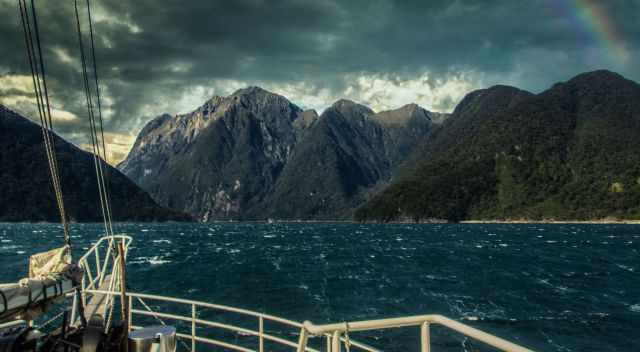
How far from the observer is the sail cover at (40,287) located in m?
5.54

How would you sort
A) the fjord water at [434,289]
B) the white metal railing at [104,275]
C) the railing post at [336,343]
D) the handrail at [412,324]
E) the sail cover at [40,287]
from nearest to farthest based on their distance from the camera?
the handrail at [412,324]
the railing post at [336,343]
the sail cover at [40,287]
the white metal railing at [104,275]
the fjord water at [434,289]

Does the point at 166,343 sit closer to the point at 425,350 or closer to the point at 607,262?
the point at 425,350

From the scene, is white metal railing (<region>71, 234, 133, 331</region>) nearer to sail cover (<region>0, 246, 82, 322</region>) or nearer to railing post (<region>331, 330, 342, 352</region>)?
sail cover (<region>0, 246, 82, 322</region>)

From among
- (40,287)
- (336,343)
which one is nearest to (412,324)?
(336,343)

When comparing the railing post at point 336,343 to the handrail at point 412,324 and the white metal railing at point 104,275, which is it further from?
the white metal railing at point 104,275

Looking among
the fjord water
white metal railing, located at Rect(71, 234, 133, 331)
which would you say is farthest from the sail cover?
the fjord water

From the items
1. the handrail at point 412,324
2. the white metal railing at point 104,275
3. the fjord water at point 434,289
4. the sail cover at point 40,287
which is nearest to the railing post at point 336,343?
the handrail at point 412,324

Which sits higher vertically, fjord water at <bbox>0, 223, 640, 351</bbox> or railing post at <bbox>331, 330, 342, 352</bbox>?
railing post at <bbox>331, 330, 342, 352</bbox>

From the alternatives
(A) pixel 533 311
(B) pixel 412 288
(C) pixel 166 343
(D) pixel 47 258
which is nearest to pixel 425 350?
(C) pixel 166 343

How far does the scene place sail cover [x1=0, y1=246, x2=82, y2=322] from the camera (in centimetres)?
554

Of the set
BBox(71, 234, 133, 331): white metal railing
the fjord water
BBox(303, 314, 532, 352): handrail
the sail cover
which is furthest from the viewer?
the fjord water

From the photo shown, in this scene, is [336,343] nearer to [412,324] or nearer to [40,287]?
[412,324]

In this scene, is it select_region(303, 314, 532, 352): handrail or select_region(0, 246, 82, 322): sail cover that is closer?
select_region(303, 314, 532, 352): handrail

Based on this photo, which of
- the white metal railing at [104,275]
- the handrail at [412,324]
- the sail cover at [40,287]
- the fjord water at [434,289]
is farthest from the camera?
the fjord water at [434,289]
